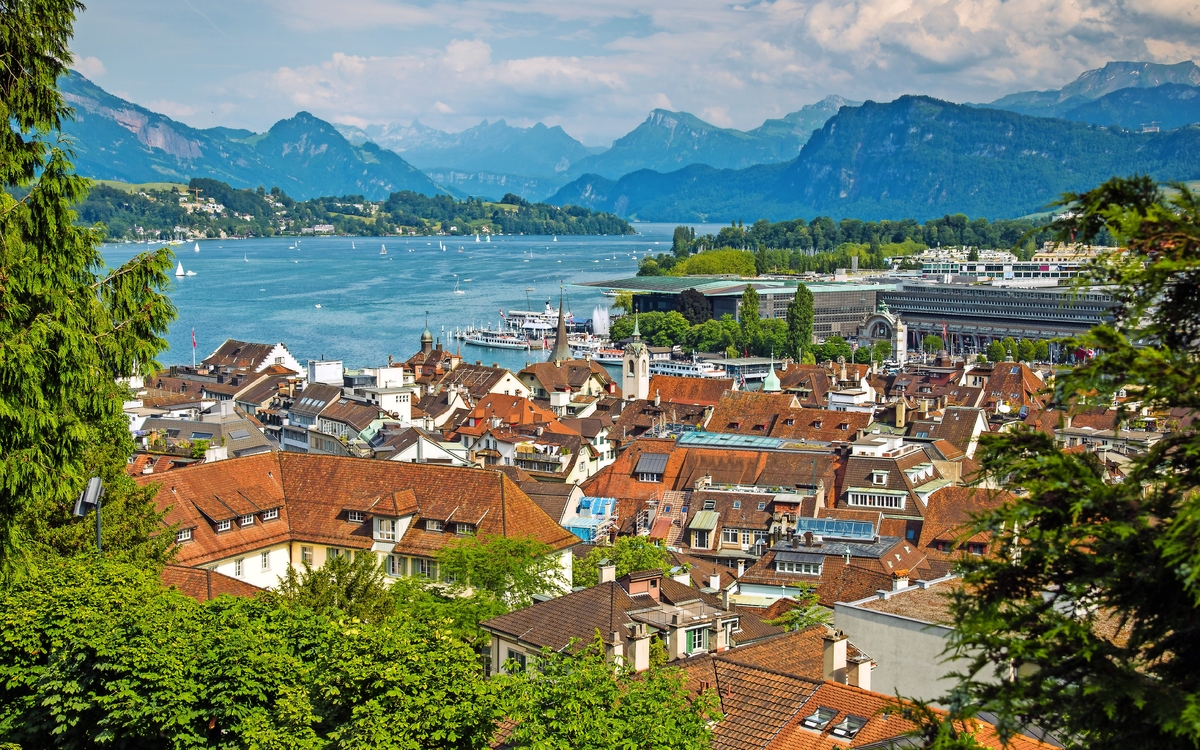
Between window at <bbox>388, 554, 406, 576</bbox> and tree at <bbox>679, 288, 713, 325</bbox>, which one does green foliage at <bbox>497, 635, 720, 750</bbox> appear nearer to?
window at <bbox>388, 554, 406, 576</bbox>

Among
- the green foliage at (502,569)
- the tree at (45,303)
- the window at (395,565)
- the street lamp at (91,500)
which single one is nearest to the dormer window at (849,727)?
the tree at (45,303)

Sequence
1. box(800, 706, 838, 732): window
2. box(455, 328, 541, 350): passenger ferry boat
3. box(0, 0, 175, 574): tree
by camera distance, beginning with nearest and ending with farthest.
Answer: box(0, 0, 175, 574): tree, box(800, 706, 838, 732): window, box(455, 328, 541, 350): passenger ferry boat

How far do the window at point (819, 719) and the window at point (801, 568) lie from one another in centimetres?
1967

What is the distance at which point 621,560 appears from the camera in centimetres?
2991

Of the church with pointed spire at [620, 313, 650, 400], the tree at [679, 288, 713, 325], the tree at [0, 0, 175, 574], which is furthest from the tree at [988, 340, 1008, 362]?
the tree at [0, 0, 175, 574]

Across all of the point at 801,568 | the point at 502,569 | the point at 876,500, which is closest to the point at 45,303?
the point at 502,569

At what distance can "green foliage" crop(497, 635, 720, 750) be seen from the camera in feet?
39.7

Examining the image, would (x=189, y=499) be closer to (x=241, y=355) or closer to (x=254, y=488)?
(x=254, y=488)

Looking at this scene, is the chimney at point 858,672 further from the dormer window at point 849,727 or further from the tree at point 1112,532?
→ the tree at point 1112,532

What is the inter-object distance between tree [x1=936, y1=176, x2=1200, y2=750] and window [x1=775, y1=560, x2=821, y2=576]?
27.4m

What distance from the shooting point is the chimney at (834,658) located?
17487mm

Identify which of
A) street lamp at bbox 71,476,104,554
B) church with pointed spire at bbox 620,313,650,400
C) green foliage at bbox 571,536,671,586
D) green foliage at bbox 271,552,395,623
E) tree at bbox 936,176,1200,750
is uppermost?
tree at bbox 936,176,1200,750

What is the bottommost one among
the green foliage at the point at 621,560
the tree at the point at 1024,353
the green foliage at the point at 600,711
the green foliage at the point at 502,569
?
the tree at the point at 1024,353

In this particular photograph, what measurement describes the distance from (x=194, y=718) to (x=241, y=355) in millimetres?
72556
